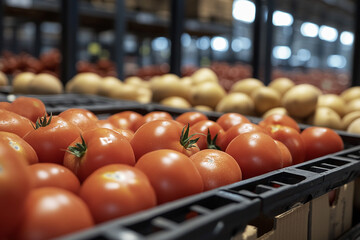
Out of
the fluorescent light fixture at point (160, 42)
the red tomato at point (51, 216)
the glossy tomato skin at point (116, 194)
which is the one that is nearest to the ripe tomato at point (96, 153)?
the glossy tomato skin at point (116, 194)

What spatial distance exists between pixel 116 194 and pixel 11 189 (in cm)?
20

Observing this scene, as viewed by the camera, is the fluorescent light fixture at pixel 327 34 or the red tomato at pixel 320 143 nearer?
the red tomato at pixel 320 143

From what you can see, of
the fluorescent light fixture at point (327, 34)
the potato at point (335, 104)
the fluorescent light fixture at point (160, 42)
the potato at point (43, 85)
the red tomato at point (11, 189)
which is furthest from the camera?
the fluorescent light fixture at point (327, 34)

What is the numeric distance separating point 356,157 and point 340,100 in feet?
3.89

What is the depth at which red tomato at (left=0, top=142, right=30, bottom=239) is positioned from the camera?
522 millimetres

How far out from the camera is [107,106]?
6.58ft

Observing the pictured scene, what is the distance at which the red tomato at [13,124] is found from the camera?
1.05 metres

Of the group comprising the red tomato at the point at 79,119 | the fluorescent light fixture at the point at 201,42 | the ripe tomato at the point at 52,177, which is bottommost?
the ripe tomato at the point at 52,177

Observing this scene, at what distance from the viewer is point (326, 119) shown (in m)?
2.04

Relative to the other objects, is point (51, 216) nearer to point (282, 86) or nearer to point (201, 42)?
point (282, 86)

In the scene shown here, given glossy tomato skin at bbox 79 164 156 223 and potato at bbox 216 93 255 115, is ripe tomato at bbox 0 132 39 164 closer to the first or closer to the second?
glossy tomato skin at bbox 79 164 156 223

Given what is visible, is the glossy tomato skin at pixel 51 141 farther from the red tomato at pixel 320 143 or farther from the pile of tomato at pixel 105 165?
the red tomato at pixel 320 143

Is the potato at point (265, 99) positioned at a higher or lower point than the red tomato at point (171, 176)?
higher

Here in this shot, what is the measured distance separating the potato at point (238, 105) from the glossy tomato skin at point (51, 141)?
1422mm
